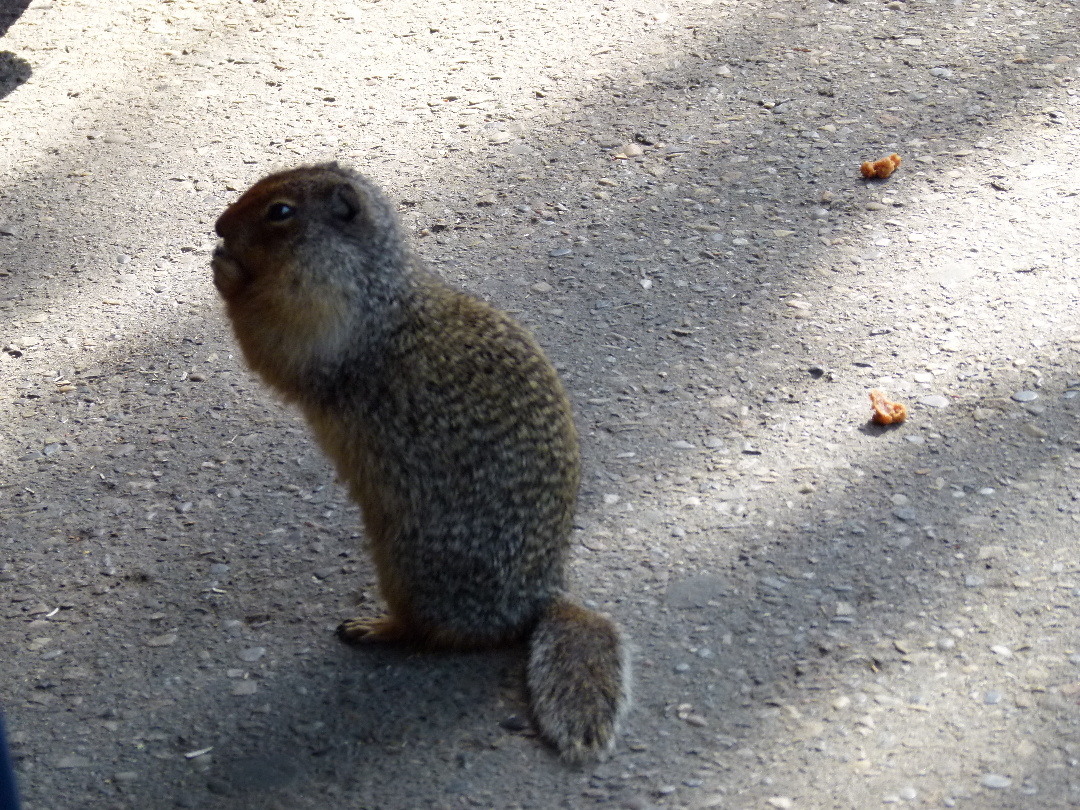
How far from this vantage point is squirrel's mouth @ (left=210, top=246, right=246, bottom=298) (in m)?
3.30

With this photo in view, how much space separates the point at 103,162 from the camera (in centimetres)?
545

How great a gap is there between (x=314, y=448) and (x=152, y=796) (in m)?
1.39

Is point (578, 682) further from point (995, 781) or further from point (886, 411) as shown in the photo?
point (886, 411)

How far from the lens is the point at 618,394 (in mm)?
4211

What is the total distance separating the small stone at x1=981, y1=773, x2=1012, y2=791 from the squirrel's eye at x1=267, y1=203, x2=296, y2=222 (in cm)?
218

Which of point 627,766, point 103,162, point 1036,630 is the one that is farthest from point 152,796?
point 103,162

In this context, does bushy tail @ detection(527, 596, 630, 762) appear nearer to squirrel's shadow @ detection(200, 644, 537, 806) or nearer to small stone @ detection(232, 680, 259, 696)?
squirrel's shadow @ detection(200, 644, 537, 806)

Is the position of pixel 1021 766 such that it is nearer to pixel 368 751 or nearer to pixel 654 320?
pixel 368 751

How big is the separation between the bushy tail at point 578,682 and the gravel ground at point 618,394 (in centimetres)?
8

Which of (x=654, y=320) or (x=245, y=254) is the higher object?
(x=245, y=254)

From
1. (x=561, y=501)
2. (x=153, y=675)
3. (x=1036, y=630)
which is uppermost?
(x=561, y=501)

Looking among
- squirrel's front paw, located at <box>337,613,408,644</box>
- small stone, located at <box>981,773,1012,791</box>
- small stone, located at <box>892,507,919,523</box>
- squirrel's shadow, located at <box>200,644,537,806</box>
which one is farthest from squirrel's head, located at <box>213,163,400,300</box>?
small stone, located at <box>981,773,1012,791</box>

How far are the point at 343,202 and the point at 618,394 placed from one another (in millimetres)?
1344

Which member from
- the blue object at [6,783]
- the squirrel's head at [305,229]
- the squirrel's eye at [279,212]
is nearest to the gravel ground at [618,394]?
the blue object at [6,783]
